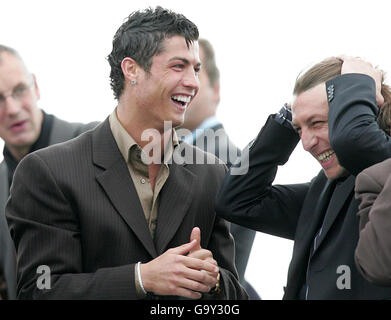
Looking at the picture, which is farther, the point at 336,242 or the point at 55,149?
the point at 55,149

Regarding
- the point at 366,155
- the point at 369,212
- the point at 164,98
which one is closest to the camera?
the point at 369,212

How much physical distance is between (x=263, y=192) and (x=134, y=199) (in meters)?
0.69

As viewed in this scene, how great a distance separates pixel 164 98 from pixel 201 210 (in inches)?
22.1

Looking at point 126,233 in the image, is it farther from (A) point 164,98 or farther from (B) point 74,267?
(A) point 164,98

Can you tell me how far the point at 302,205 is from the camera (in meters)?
4.07

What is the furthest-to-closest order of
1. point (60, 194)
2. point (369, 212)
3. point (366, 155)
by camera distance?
point (60, 194)
point (366, 155)
point (369, 212)

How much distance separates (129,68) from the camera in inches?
160

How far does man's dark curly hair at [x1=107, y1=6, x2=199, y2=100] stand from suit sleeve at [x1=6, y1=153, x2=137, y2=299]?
27.8 inches

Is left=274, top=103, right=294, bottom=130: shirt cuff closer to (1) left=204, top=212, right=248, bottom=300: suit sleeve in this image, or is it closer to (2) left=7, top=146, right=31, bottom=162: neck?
(1) left=204, top=212, right=248, bottom=300: suit sleeve

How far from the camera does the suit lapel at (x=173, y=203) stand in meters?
3.78

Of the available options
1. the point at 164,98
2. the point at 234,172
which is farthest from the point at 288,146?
the point at 164,98

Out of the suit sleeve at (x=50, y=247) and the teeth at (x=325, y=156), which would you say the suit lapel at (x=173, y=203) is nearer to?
the suit sleeve at (x=50, y=247)

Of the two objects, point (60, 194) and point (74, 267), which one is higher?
point (60, 194)
